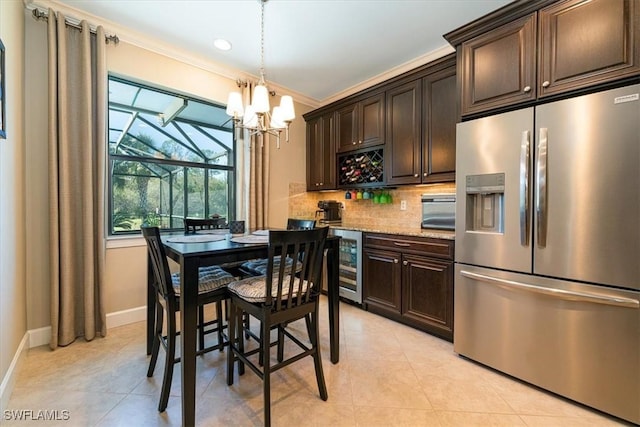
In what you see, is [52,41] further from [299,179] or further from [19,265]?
[299,179]

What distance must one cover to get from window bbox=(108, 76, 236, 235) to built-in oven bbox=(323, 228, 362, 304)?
1442mm

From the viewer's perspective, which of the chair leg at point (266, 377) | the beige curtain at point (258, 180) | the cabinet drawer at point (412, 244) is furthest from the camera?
the beige curtain at point (258, 180)

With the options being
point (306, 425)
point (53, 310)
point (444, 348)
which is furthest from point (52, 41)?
point (444, 348)

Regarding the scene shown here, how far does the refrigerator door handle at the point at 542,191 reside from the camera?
5.46 ft

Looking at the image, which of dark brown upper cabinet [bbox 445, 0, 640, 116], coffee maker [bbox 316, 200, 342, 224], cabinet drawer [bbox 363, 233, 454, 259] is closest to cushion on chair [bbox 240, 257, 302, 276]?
cabinet drawer [bbox 363, 233, 454, 259]

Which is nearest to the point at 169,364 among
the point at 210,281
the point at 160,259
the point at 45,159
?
the point at 210,281

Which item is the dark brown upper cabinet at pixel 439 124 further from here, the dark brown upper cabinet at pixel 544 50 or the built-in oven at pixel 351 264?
the built-in oven at pixel 351 264

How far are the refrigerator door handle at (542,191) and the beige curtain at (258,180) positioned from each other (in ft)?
8.77

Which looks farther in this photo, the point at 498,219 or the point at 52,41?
the point at 52,41

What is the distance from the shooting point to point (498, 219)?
1.92 m

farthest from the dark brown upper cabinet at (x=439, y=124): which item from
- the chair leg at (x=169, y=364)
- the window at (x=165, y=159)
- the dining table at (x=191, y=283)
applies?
the chair leg at (x=169, y=364)

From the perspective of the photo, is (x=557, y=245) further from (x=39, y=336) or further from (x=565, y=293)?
(x=39, y=336)

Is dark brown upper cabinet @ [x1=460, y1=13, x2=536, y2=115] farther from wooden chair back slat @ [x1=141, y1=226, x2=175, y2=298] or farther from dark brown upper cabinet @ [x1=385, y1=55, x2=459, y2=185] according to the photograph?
wooden chair back slat @ [x1=141, y1=226, x2=175, y2=298]

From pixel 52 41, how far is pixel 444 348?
12.9ft
